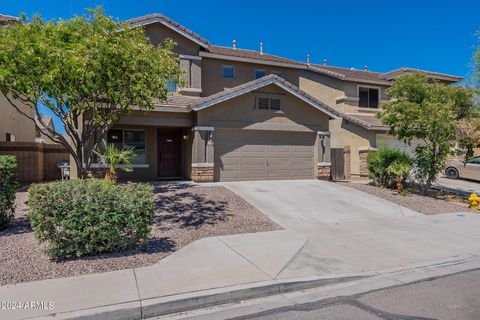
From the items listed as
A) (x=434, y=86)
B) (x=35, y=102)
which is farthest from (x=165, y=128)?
(x=434, y=86)

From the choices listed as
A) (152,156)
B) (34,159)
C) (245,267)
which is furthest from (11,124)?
(245,267)

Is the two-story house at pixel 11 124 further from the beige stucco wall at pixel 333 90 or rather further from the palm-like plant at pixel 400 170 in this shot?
the palm-like plant at pixel 400 170

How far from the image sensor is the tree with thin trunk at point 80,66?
8.62 metres

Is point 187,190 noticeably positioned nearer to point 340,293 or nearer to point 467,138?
point 340,293

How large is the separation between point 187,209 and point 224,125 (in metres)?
5.89

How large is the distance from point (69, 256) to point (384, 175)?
13331 mm

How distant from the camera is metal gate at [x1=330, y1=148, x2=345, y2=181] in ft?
61.0

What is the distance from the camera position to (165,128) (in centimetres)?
1620

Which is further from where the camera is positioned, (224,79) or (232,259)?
(224,79)

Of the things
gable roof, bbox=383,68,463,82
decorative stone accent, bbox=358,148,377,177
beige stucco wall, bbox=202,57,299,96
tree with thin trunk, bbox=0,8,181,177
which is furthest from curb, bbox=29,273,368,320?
gable roof, bbox=383,68,463,82

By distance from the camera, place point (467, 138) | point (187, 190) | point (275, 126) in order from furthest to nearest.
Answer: point (275, 126) → point (467, 138) → point (187, 190)

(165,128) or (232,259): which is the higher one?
(165,128)

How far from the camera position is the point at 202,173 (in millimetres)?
14336

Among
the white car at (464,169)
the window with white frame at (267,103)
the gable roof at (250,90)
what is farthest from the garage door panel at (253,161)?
the white car at (464,169)
